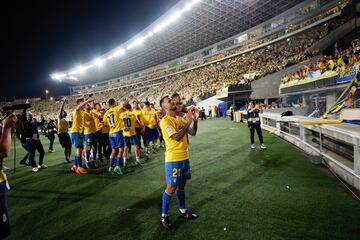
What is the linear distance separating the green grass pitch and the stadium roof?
3100 centimetres

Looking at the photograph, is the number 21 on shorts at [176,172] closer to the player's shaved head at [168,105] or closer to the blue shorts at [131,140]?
the player's shaved head at [168,105]

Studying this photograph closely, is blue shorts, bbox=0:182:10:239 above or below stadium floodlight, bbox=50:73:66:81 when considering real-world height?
below

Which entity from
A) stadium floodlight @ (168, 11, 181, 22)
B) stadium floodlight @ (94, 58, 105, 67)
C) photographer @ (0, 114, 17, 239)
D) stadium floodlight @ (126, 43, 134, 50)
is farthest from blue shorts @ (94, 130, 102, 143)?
stadium floodlight @ (94, 58, 105, 67)

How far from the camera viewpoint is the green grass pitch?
291cm

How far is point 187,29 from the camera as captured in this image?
3800 cm

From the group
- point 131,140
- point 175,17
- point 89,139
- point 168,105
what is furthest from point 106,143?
point 175,17

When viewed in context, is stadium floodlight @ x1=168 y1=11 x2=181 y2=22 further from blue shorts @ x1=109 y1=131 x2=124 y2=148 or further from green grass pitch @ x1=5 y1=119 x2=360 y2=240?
green grass pitch @ x1=5 y1=119 x2=360 y2=240

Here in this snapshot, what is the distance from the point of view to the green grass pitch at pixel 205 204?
2910 millimetres

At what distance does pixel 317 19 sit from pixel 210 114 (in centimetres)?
1832

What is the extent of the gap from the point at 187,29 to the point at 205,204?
39226 millimetres

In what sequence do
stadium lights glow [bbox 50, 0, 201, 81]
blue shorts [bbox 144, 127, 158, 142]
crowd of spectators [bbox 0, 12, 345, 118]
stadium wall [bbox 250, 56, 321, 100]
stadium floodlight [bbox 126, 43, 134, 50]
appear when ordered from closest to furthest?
blue shorts [bbox 144, 127, 158, 142] < stadium wall [bbox 250, 56, 321, 100] < crowd of spectators [bbox 0, 12, 345, 118] < stadium lights glow [bbox 50, 0, 201, 81] < stadium floodlight [bbox 126, 43, 134, 50]

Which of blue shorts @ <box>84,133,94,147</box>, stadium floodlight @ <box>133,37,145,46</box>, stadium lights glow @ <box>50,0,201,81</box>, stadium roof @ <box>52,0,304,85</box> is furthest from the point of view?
stadium floodlight @ <box>133,37,145,46</box>

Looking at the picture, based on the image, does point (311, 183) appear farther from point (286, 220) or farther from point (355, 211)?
point (286, 220)

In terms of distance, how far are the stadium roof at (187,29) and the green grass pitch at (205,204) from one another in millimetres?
31003
